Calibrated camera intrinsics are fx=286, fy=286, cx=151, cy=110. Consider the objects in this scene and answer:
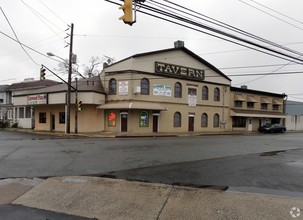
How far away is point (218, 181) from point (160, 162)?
360cm

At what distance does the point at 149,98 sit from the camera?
3319 centimetres

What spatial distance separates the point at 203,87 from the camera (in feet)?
127

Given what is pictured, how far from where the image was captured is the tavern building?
31.9 m

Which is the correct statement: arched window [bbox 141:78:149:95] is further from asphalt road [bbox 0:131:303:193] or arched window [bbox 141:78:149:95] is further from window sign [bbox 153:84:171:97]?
asphalt road [bbox 0:131:303:193]

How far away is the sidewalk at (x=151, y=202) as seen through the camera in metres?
5.52

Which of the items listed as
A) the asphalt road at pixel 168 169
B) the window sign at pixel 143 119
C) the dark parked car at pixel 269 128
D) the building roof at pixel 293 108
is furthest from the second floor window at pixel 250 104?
the asphalt road at pixel 168 169

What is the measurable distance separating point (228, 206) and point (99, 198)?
283 cm

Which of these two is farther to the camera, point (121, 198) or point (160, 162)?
point (160, 162)

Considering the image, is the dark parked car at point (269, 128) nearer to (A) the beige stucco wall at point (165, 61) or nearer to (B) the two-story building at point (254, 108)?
(B) the two-story building at point (254, 108)

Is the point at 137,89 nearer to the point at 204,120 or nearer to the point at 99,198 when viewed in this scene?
the point at 204,120

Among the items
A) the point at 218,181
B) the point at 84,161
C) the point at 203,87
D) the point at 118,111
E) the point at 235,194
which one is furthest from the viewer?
the point at 203,87

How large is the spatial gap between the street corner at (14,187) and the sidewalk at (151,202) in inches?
8.0

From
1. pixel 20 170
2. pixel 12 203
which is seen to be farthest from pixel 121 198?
pixel 20 170

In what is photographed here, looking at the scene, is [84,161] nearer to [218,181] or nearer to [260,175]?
[218,181]
